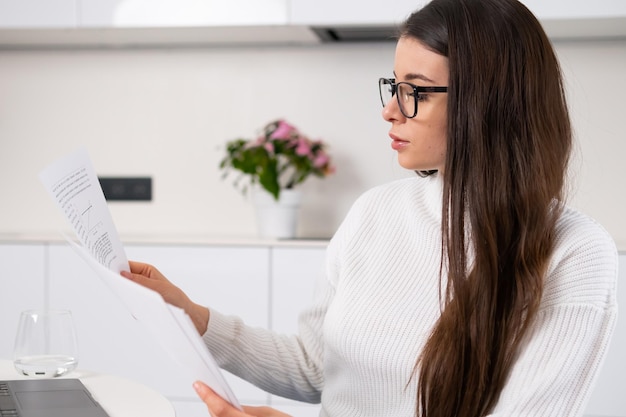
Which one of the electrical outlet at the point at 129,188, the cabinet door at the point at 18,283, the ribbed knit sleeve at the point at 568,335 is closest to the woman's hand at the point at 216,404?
the ribbed knit sleeve at the point at 568,335

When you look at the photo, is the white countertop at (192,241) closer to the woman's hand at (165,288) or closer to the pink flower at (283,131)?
the pink flower at (283,131)

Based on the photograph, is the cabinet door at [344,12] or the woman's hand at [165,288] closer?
the woman's hand at [165,288]

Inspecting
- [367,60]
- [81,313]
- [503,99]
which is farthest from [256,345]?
[367,60]

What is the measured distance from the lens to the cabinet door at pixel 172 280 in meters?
2.73

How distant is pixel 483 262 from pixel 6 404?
2.37ft

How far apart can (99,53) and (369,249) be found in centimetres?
202

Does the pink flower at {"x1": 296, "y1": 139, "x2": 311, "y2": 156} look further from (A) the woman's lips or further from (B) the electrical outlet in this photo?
(A) the woman's lips

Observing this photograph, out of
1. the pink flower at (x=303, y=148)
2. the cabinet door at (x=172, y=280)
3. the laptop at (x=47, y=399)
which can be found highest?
the pink flower at (x=303, y=148)

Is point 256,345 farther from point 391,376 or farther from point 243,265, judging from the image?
point 243,265

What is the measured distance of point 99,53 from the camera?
125 inches

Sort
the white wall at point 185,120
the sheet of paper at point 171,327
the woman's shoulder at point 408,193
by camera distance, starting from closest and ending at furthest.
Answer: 1. the sheet of paper at point 171,327
2. the woman's shoulder at point 408,193
3. the white wall at point 185,120

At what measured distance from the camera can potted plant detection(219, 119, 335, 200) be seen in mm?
2855

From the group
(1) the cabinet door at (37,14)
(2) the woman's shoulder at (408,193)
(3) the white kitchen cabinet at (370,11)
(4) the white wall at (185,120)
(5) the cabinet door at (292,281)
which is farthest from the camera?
(4) the white wall at (185,120)

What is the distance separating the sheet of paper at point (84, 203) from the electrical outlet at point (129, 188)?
1.94m
